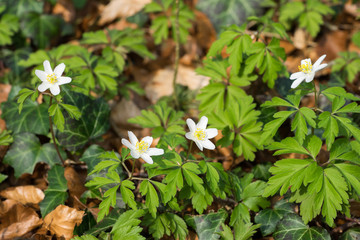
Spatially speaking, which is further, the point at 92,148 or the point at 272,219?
the point at 92,148

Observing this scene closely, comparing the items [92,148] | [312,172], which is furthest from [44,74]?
[312,172]

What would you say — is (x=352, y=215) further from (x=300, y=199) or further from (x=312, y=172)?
(x=312, y=172)

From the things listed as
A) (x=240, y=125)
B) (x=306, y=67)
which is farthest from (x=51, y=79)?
(x=306, y=67)

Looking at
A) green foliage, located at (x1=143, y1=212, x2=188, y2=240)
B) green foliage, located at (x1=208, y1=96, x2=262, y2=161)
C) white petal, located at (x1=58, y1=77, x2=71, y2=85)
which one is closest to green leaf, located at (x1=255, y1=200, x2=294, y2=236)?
green foliage, located at (x1=208, y1=96, x2=262, y2=161)

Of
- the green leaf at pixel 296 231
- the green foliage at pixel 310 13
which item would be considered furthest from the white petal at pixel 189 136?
the green foliage at pixel 310 13

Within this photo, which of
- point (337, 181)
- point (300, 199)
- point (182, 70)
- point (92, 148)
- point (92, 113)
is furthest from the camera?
point (182, 70)

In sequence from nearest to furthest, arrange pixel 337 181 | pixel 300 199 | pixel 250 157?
pixel 337 181 → pixel 300 199 → pixel 250 157

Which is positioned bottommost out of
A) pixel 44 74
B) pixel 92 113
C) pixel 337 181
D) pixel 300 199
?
pixel 300 199

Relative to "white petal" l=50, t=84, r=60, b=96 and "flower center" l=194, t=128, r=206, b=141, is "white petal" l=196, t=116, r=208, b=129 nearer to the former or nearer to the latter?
"flower center" l=194, t=128, r=206, b=141
